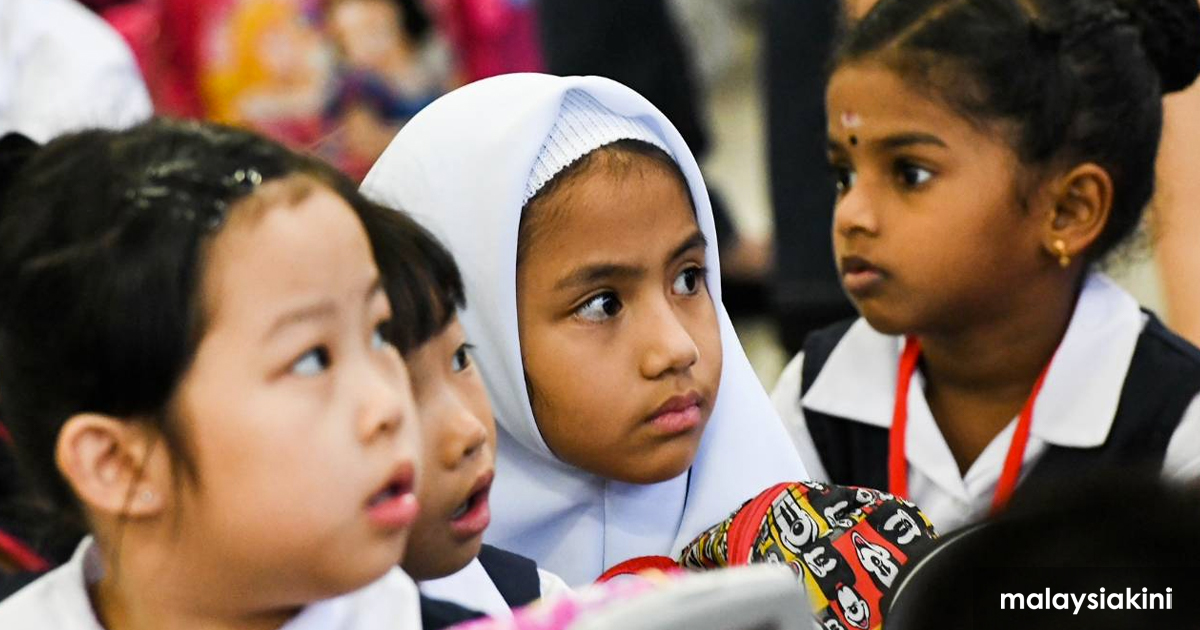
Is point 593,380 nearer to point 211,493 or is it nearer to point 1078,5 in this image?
point 211,493

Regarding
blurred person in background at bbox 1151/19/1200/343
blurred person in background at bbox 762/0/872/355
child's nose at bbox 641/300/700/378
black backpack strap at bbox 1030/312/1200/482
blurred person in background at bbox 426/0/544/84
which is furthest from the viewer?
blurred person in background at bbox 426/0/544/84

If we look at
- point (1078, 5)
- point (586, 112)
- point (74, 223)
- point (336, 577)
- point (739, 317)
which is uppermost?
point (1078, 5)

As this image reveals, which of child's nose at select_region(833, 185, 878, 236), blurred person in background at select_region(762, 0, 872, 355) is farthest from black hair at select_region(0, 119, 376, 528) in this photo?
blurred person in background at select_region(762, 0, 872, 355)

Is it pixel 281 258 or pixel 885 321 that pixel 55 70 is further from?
pixel 281 258

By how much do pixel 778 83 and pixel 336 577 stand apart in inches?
82.6

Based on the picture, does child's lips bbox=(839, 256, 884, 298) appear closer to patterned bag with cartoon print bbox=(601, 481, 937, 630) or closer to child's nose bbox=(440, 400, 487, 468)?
patterned bag with cartoon print bbox=(601, 481, 937, 630)

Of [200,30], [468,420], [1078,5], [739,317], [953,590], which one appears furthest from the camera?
[739,317]

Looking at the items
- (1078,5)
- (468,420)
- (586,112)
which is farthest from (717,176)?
(468,420)

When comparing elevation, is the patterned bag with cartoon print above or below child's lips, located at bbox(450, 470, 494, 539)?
above

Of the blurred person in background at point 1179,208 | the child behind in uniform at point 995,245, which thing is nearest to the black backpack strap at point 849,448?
the child behind in uniform at point 995,245

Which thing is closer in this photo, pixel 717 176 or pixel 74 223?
pixel 74 223

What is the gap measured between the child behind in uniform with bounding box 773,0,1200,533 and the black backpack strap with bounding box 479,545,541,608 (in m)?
0.62

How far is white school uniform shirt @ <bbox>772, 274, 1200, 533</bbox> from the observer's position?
1896mm

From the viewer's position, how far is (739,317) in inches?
168
